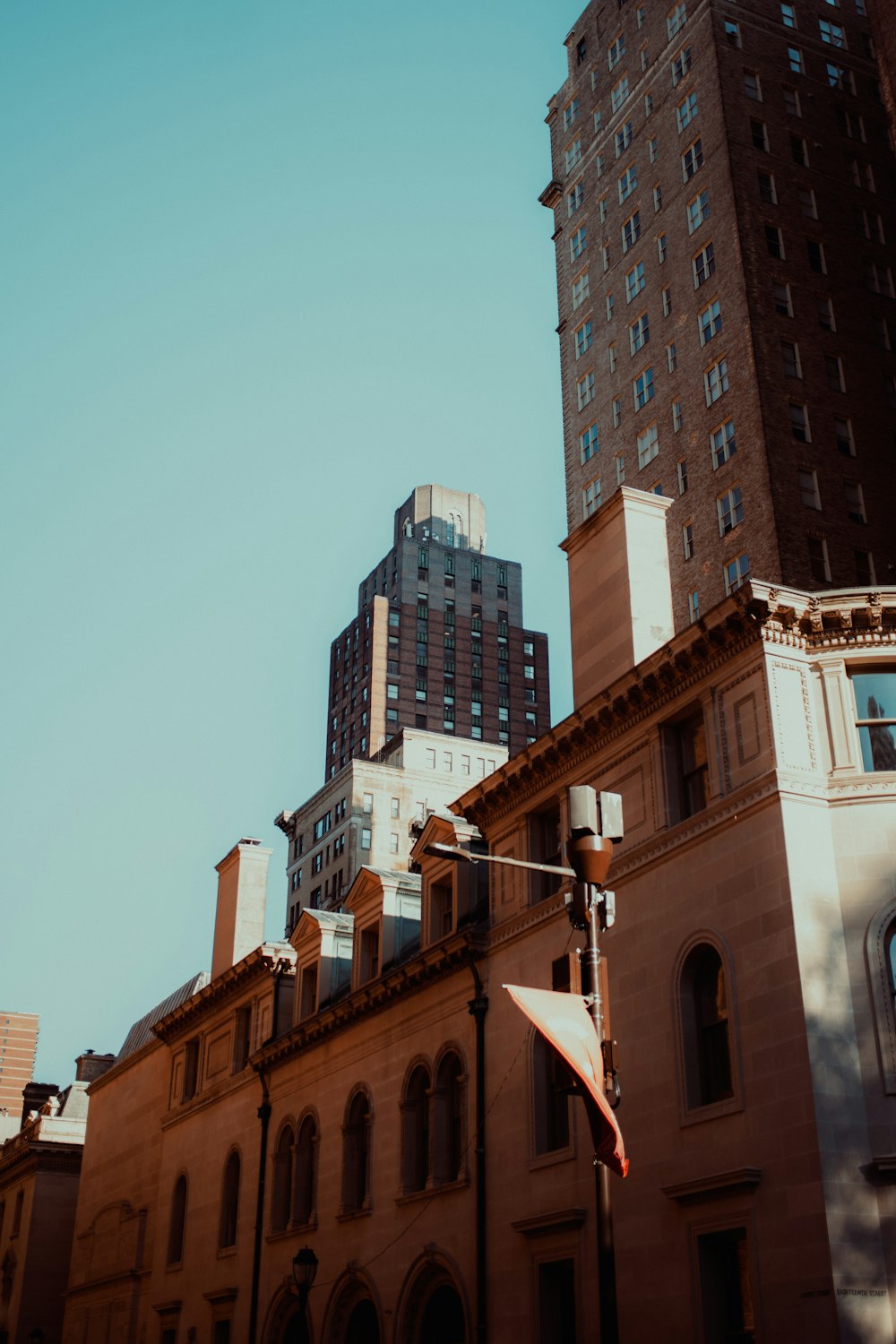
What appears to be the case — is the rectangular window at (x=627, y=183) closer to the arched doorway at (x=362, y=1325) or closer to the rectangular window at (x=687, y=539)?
the rectangular window at (x=687, y=539)

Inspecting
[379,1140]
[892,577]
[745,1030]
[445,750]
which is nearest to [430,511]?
[445,750]

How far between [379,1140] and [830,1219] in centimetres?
1637

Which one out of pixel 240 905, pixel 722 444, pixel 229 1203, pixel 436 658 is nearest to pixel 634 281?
pixel 722 444

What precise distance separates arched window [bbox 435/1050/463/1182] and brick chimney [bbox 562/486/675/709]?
893 centimetres

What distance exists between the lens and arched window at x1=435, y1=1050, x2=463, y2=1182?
32812mm

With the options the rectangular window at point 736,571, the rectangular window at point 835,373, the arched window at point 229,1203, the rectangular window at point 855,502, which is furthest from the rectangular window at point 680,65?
the arched window at point 229,1203

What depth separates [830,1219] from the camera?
70.1 ft

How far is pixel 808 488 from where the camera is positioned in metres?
60.0

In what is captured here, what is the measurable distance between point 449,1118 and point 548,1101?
439cm

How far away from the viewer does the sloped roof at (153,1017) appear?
56.9 m

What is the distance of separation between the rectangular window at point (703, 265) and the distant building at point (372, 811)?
52327mm

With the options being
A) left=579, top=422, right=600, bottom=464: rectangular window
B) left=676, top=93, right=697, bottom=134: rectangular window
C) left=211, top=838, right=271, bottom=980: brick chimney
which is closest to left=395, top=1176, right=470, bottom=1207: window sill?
left=211, top=838, right=271, bottom=980: brick chimney

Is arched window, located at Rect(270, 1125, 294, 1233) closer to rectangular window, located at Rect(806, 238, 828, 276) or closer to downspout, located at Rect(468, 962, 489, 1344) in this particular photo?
downspout, located at Rect(468, 962, 489, 1344)

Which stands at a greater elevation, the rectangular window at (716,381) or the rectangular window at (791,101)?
the rectangular window at (791,101)
